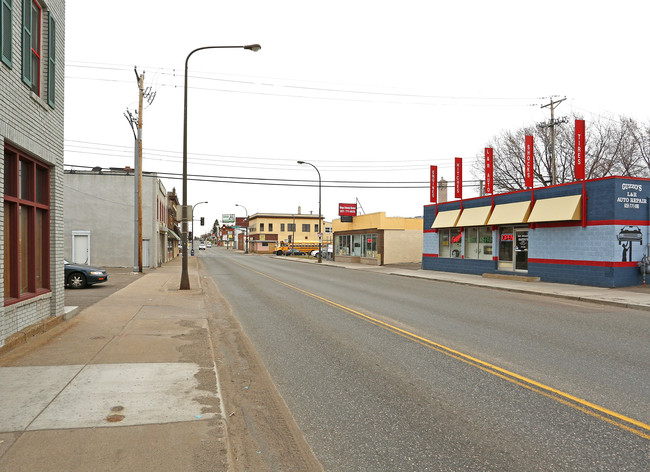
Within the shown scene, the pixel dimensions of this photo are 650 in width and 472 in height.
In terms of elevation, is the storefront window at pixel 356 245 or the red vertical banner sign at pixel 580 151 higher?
the red vertical banner sign at pixel 580 151

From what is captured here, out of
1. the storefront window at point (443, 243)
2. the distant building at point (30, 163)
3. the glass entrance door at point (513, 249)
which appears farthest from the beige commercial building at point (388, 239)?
the distant building at point (30, 163)

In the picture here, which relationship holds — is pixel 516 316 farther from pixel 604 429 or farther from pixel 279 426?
pixel 279 426

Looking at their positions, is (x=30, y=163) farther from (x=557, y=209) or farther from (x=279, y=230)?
(x=279, y=230)

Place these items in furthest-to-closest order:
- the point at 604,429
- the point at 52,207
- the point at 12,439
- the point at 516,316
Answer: the point at 516,316
the point at 52,207
the point at 604,429
the point at 12,439

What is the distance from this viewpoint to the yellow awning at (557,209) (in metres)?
19.3

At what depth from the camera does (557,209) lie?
20.2m

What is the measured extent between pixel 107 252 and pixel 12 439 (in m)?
30.6

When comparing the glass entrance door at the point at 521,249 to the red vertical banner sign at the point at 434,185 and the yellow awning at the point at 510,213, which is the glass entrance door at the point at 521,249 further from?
the red vertical banner sign at the point at 434,185

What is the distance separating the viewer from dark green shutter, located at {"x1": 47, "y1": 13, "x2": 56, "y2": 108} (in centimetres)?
879

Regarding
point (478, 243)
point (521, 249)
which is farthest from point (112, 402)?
point (478, 243)

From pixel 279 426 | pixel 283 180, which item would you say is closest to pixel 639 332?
pixel 279 426

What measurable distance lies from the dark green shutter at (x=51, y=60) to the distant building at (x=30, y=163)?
18mm

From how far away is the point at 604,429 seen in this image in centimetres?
435

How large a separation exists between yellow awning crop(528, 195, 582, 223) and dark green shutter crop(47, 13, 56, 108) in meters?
18.6
